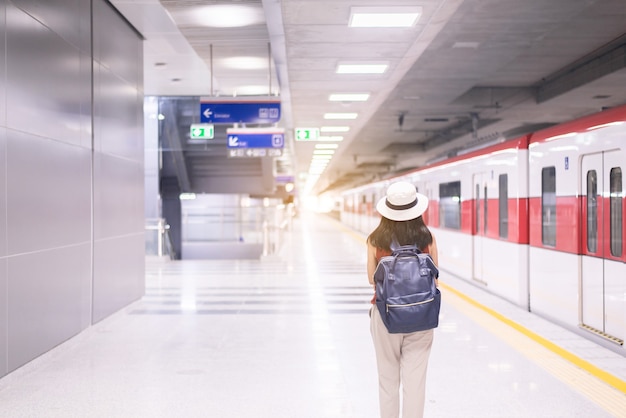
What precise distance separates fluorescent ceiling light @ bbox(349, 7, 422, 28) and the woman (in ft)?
15.0

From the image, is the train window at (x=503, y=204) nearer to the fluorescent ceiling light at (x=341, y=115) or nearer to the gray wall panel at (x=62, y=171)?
the gray wall panel at (x=62, y=171)

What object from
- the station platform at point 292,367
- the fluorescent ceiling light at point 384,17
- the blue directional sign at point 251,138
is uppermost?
the fluorescent ceiling light at point 384,17

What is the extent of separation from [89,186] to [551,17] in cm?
637

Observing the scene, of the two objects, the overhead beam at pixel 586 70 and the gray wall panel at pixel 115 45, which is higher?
the overhead beam at pixel 586 70

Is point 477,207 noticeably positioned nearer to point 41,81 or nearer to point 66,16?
point 66,16

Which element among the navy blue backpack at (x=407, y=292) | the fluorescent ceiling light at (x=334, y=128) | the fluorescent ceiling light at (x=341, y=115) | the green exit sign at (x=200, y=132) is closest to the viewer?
the navy blue backpack at (x=407, y=292)

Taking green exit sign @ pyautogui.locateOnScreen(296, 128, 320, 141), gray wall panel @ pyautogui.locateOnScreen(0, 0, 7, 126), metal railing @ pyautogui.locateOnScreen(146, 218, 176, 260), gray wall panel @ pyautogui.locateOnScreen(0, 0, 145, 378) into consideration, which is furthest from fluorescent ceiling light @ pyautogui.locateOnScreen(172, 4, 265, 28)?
green exit sign @ pyautogui.locateOnScreen(296, 128, 320, 141)

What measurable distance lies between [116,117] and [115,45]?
896 mm

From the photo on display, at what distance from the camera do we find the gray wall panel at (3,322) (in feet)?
17.2

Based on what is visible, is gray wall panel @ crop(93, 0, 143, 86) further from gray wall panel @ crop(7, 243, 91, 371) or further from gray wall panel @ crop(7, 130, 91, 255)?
gray wall panel @ crop(7, 243, 91, 371)

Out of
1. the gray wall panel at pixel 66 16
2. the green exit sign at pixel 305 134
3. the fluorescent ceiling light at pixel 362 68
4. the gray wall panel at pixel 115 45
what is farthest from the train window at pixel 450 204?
the gray wall panel at pixel 66 16

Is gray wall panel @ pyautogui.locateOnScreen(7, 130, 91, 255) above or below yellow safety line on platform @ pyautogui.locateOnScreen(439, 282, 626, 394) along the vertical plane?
above

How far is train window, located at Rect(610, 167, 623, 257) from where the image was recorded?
5899 millimetres

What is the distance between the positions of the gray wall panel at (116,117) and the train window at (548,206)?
5.20 m
